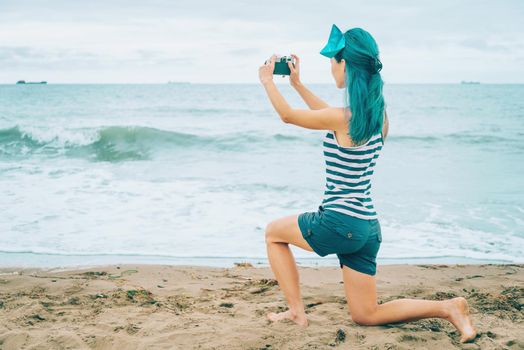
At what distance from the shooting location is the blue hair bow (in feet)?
9.24

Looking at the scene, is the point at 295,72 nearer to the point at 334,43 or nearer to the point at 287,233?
the point at 334,43

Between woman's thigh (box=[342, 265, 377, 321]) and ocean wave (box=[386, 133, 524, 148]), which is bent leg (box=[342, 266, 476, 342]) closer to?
woman's thigh (box=[342, 265, 377, 321])

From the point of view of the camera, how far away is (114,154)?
1692 centimetres

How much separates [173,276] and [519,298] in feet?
10.4

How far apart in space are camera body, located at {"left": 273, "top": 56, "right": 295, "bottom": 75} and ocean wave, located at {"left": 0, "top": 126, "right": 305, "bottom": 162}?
13.7m

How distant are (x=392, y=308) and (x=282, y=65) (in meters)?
1.69

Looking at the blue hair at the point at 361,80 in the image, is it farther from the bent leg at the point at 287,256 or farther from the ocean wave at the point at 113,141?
the ocean wave at the point at 113,141

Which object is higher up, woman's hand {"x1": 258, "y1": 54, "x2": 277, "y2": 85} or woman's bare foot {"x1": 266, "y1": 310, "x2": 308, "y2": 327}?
woman's hand {"x1": 258, "y1": 54, "x2": 277, "y2": 85}

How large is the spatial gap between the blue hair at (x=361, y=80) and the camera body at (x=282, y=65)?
52 cm

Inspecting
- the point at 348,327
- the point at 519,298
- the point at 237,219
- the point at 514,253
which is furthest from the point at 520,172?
the point at 348,327

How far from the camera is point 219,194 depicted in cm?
988

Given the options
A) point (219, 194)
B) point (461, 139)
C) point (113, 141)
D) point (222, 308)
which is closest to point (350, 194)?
point (222, 308)

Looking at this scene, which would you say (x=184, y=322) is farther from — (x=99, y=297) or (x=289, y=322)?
(x=99, y=297)

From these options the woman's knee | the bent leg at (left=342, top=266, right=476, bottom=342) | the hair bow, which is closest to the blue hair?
the hair bow
